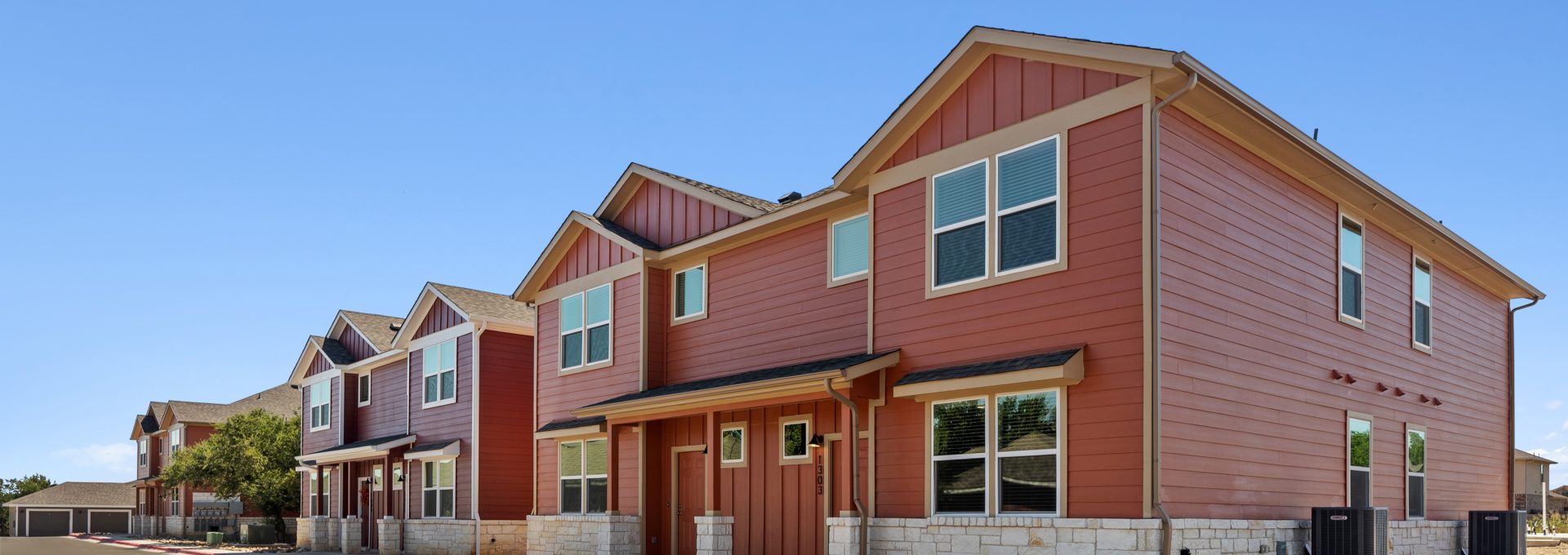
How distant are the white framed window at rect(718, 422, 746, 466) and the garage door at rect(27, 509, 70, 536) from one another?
69.0m

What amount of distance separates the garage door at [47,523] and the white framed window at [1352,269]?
3024 inches

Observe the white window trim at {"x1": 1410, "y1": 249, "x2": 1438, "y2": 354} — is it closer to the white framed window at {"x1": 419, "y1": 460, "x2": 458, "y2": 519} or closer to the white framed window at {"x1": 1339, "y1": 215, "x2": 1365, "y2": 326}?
the white framed window at {"x1": 1339, "y1": 215, "x2": 1365, "y2": 326}

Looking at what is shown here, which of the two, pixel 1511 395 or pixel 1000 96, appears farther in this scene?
pixel 1511 395

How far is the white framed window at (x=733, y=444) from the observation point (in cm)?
1825

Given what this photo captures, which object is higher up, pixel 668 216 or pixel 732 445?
pixel 668 216

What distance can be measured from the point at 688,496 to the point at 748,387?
12.5 ft

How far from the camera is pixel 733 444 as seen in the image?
1845 cm

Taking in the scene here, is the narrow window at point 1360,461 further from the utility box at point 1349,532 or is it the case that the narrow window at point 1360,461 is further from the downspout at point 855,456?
the downspout at point 855,456

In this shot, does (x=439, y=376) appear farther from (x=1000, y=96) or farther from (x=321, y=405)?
(x=1000, y=96)

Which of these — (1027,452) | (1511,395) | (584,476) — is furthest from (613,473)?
(1511,395)

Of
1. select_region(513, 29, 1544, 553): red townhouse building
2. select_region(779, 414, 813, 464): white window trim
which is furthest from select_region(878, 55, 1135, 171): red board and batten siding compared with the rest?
select_region(779, 414, 813, 464): white window trim

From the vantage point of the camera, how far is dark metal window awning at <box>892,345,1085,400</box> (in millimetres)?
12195

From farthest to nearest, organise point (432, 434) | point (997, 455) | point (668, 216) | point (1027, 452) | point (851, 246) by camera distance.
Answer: point (432, 434)
point (668, 216)
point (851, 246)
point (997, 455)
point (1027, 452)

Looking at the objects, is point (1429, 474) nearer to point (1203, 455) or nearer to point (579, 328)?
point (1203, 455)
